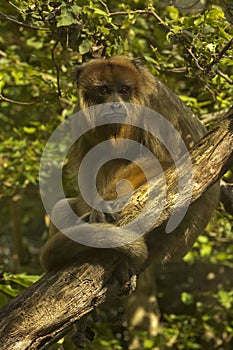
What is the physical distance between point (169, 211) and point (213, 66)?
1.33 metres

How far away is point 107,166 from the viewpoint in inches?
188

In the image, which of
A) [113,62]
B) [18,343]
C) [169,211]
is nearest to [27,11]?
[113,62]

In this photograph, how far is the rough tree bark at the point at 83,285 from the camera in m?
3.35

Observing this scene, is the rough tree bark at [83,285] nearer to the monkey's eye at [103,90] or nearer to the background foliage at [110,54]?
the background foliage at [110,54]

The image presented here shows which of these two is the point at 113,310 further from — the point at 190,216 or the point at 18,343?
the point at 18,343

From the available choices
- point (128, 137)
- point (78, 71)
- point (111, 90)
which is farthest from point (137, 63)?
point (128, 137)

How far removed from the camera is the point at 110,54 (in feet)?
15.9

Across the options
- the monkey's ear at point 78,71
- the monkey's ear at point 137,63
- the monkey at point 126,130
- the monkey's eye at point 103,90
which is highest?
the monkey's ear at point 78,71

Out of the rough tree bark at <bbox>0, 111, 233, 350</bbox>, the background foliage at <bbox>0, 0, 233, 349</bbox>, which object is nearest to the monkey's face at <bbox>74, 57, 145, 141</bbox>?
the background foliage at <bbox>0, 0, 233, 349</bbox>

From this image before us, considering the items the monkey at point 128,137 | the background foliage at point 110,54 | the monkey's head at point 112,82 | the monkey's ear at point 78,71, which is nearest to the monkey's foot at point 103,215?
the monkey at point 128,137

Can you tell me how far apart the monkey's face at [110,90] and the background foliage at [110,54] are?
0.15 meters

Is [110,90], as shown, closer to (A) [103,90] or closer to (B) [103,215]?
(A) [103,90]

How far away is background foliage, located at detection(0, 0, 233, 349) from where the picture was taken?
4.43 meters

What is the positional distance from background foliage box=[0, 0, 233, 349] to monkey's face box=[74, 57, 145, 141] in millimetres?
151
